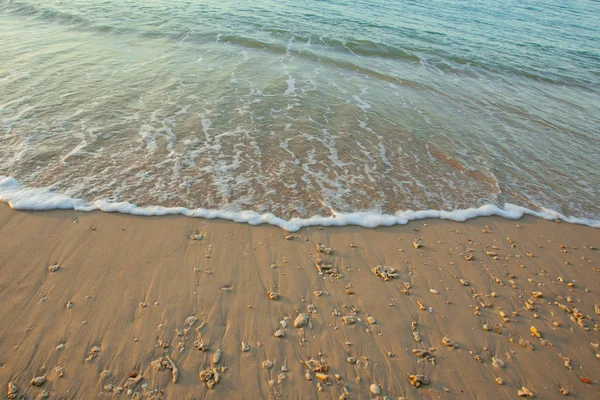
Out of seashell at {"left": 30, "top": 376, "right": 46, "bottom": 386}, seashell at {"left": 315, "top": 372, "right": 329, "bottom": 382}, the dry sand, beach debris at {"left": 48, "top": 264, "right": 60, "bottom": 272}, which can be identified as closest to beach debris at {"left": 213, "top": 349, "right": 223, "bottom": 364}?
the dry sand

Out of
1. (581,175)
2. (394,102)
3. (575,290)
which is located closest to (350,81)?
(394,102)

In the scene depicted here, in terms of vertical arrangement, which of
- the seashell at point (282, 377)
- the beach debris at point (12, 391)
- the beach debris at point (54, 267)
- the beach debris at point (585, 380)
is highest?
the beach debris at point (54, 267)

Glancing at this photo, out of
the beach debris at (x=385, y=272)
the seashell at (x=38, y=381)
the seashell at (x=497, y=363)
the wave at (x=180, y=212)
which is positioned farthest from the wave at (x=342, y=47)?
the seashell at (x=38, y=381)

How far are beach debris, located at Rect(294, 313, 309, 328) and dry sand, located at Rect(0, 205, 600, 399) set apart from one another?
2.2 inches

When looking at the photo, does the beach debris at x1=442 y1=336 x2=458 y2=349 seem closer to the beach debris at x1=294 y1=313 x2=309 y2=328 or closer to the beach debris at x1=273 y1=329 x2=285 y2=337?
the beach debris at x1=294 y1=313 x2=309 y2=328

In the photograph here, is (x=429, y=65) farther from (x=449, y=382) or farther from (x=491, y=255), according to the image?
(x=449, y=382)

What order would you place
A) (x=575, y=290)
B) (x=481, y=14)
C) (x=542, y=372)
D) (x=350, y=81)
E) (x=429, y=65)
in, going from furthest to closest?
1. (x=481, y=14)
2. (x=429, y=65)
3. (x=350, y=81)
4. (x=575, y=290)
5. (x=542, y=372)

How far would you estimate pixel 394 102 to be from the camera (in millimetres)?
10211

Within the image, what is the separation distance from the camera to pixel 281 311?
3.83 metres

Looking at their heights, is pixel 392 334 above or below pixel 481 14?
below

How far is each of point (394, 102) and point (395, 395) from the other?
28.6 ft

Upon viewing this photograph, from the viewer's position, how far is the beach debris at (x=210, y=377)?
312 cm

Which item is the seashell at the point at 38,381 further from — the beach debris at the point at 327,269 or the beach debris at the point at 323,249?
the beach debris at the point at 323,249

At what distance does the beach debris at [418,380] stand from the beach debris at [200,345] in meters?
2.02
